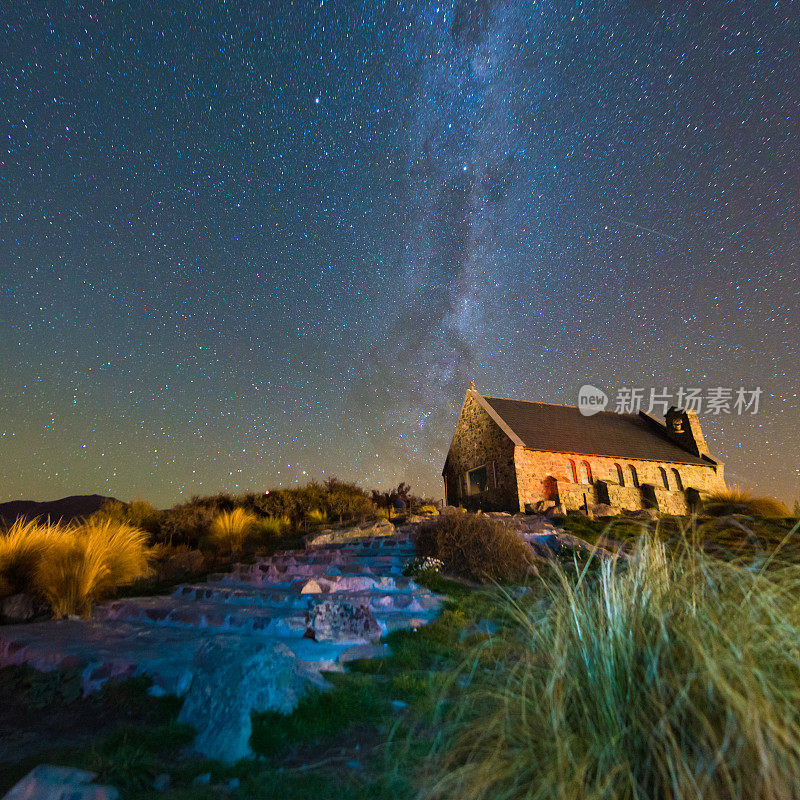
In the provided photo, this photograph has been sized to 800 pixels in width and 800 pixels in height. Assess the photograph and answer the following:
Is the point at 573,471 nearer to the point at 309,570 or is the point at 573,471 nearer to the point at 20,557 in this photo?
the point at 309,570

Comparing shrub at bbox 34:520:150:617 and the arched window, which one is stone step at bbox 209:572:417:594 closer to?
shrub at bbox 34:520:150:617

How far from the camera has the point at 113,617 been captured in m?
5.80

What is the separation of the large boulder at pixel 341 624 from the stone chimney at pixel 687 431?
27.7 metres

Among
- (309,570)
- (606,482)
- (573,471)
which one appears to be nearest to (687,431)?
(606,482)

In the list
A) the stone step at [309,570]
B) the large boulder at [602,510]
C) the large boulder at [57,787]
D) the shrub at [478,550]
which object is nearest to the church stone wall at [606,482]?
the large boulder at [602,510]

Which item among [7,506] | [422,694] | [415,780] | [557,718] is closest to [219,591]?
[422,694]

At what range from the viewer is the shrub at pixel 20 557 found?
21.5ft

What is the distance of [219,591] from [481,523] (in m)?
4.68

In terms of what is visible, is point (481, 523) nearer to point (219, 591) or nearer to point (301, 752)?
point (219, 591)

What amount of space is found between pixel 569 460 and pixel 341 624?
19.0 m

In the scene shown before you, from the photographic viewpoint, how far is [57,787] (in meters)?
2.13

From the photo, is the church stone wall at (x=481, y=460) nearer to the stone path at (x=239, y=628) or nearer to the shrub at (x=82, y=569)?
the stone path at (x=239, y=628)

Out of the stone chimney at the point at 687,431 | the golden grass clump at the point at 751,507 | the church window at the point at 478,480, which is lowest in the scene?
the golden grass clump at the point at 751,507

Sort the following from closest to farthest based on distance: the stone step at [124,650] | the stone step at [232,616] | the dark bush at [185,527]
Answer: the stone step at [124,650]
the stone step at [232,616]
the dark bush at [185,527]
